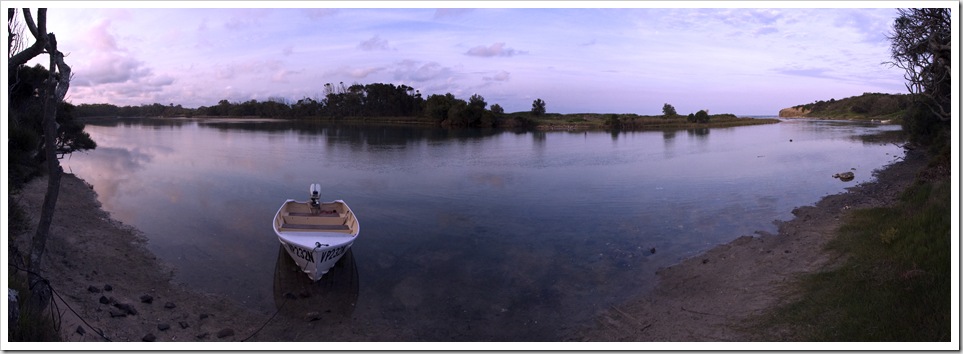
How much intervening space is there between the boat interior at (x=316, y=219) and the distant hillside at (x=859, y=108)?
78686mm

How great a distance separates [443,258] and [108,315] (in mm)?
5833

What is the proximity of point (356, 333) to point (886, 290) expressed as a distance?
22.4 feet

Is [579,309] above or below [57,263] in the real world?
below

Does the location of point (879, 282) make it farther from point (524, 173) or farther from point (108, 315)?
point (524, 173)

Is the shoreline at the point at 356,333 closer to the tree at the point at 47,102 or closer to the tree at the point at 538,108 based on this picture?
the tree at the point at 47,102

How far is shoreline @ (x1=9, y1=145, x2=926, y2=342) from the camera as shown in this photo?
7723 millimetres

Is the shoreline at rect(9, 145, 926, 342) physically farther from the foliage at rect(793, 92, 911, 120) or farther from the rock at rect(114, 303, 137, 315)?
A: the foliage at rect(793, 92, 911, 120)

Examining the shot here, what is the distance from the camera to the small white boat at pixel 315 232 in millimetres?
10125

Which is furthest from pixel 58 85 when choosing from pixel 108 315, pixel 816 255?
pixel 816 255

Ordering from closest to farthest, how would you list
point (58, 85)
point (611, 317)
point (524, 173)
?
point (58, 85), point (611, 317), point (524, 173)

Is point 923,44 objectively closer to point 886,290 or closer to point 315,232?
point 886,290

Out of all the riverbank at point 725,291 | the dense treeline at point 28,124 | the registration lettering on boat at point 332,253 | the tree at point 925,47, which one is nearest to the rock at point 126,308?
the dense treeline at point 28,124

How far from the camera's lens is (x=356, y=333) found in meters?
8.21

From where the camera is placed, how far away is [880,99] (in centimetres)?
10162
